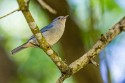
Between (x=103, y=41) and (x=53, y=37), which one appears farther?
(x=53, y=37)

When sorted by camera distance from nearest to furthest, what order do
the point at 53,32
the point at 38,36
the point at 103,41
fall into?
the point at 38,36 → the point at 103,41 → the point at 53,32

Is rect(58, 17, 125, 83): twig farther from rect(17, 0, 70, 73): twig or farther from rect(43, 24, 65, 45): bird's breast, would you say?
rect(43, 24, 65, 45): bird's breast

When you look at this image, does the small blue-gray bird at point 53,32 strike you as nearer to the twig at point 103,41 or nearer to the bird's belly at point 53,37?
the bird's belly at point 53,37

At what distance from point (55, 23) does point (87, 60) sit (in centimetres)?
105

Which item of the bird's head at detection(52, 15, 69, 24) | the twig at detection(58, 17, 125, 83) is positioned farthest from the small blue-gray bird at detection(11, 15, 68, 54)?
the twig at detection(58, 17, 125, 83)

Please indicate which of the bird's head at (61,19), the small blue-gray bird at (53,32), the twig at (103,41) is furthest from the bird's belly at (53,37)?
the twig at (103,41)

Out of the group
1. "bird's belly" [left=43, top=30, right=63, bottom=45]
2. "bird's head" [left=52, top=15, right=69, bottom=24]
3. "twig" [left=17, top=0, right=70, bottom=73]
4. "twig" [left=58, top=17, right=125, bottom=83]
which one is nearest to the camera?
"twig" [left=17, top=0, right=70, bottom=73]

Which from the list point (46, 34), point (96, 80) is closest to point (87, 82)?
point (96, 80)

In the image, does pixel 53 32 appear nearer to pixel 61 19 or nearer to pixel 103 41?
pixel 61 19

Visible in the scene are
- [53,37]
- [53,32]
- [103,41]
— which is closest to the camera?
[103,41]

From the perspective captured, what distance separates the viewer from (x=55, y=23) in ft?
9.49

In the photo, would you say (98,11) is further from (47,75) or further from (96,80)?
(47,75)

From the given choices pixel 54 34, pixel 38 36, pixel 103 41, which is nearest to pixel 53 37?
pixel 54 34

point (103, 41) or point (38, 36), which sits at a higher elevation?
point (38, 36)
